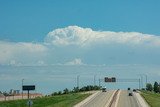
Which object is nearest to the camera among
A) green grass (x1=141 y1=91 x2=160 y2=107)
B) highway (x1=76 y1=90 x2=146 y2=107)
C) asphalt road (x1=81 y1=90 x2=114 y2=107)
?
highway (x1=76 y1=90 x2=146 y2=107)

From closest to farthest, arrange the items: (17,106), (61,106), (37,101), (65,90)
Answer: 1. (61,106)
2. (17,106)
3. (37,101)
4. (65,90)

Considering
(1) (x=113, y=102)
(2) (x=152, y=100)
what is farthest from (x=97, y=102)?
(2) (x=152, y=100)

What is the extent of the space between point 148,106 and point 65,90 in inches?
4259

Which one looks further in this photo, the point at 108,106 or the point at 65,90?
the point at 65,90

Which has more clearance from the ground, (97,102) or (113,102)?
(113,102)

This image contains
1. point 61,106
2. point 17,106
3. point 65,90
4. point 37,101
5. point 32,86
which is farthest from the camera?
point 65,90

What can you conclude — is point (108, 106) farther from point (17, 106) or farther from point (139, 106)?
point (17, 106)

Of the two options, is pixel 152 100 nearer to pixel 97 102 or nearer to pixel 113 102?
pixel 113 102

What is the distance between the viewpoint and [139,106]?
91.8m

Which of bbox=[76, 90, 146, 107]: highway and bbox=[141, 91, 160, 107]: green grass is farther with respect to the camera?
bbox=[141, 91, 160, 107]: green grass

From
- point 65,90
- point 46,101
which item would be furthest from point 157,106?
point 65,90

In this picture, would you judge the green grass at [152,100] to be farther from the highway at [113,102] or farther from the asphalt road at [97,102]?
the asphalt road at [97,102]

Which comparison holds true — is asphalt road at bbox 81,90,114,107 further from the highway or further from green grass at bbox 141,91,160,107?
green grass at bbox 141,91,160,107

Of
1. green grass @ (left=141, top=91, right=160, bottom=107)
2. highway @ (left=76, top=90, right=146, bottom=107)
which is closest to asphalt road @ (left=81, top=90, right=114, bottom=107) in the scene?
highway @ (left=76, top=90, right=146, bottom=107)
